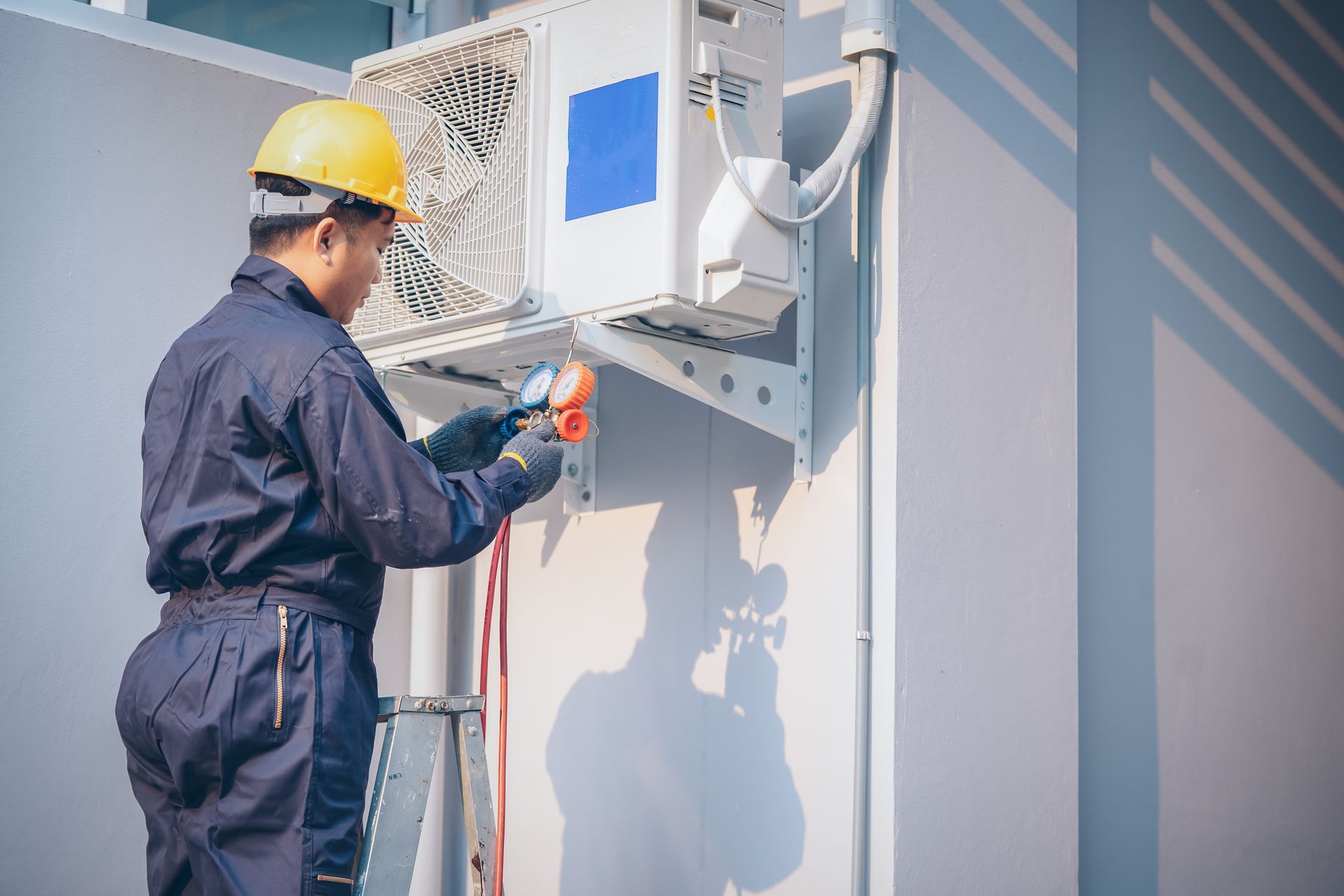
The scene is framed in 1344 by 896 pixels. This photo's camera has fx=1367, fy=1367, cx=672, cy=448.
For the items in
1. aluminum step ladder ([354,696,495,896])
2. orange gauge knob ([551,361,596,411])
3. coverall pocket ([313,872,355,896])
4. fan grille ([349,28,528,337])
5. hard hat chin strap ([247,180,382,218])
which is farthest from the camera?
fan grille ([349,28,528,337])

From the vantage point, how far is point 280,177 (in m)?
2.06

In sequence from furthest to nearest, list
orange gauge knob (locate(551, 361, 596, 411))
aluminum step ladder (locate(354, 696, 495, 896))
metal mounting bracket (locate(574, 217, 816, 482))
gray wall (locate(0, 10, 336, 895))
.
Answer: gray wall (locate(0, 10, 336, 895))
metal mounting bracket (locate(574, 217, 816, 482))
orange gauge knob (locate(551, 361, 596, 411))
aluminum step ladder (locate(354, 696, 495, 896))

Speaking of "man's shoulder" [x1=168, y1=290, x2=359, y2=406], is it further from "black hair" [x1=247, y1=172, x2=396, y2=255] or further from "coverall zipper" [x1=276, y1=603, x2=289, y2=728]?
"coverall zipper" [x1=276, y1=603, x2=289, y2=728]

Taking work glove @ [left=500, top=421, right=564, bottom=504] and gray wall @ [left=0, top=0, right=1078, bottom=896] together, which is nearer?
work glove @ [left=500, top=421, right=564, bottom=504]

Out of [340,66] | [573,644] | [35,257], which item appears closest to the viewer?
[35,257]

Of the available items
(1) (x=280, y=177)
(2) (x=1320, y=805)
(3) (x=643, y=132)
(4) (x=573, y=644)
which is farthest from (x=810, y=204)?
(2) (x=1320, y=805)

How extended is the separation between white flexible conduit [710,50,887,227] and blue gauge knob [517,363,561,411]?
43cm

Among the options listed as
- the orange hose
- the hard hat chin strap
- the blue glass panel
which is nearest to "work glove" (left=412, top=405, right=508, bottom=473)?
the orange hose

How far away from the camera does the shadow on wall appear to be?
2453 millimetres

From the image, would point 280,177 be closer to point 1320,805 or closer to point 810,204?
point 810,204

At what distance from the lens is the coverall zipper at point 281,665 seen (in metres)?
1.80

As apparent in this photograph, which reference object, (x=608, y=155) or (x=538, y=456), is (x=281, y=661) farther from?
(x=608, y=155)

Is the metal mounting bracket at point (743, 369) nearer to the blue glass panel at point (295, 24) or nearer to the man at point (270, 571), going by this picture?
the man at point (270, 571)

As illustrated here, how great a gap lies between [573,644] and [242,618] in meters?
1.09
